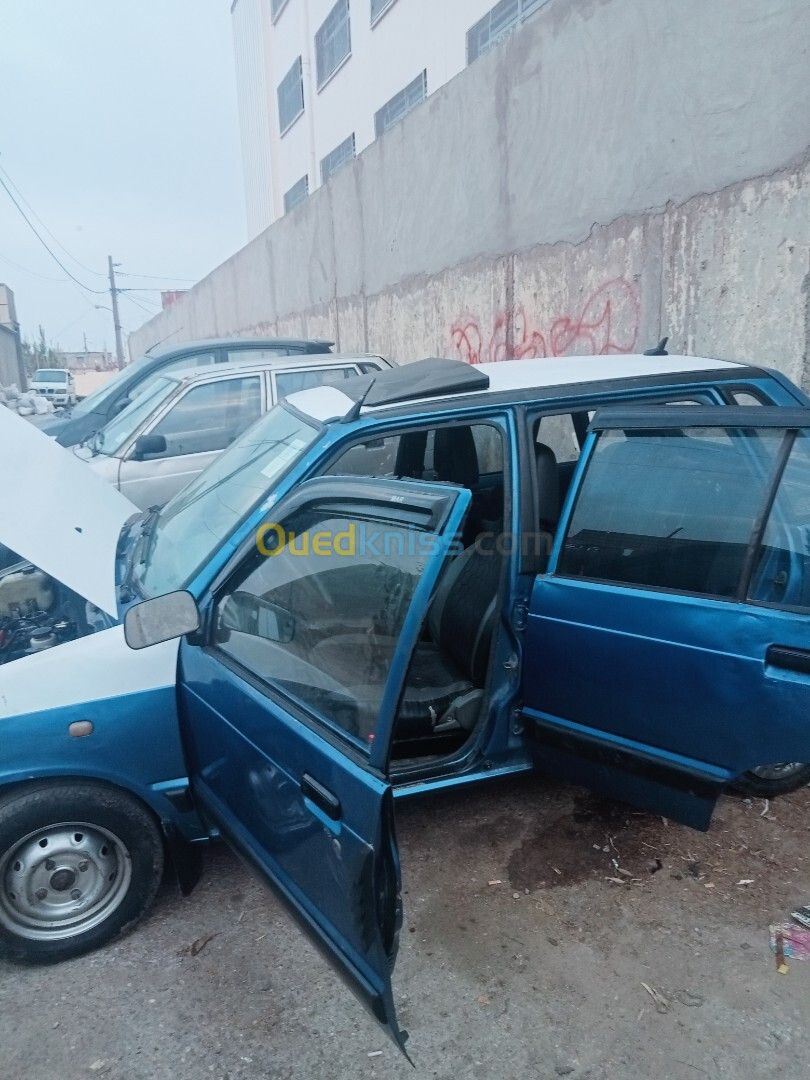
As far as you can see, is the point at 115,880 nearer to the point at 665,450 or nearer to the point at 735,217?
the point at 665,450

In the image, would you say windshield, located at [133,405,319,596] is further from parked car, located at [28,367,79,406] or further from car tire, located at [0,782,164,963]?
parked car, located at [28,367,79,406]

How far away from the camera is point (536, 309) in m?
6.49

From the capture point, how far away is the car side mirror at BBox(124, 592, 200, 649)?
2.12 metres

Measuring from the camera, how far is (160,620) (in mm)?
2133

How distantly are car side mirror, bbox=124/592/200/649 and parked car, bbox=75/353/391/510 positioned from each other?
389 cm

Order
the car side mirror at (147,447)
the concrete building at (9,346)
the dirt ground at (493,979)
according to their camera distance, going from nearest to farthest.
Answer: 1. the dirt ground at (493,979)
2. the car side mirror at (147,447)
3. the concrete building at (9,346)

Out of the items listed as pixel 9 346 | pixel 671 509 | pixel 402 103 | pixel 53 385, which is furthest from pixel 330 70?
pixel 9 346

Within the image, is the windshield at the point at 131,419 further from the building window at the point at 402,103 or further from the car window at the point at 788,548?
the building window at the point at 402,103

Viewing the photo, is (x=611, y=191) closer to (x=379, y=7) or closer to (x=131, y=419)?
(x=131, y=419)

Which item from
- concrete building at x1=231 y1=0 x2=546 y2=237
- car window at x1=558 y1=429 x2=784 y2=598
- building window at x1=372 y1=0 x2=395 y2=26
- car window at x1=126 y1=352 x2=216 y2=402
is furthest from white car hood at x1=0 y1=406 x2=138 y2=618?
building window at x1=372 y1=0 x2=395 y2=26

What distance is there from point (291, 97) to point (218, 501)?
21877 mm

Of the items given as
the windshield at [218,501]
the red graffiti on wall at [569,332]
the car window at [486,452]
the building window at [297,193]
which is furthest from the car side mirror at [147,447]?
the building window at [297,193]

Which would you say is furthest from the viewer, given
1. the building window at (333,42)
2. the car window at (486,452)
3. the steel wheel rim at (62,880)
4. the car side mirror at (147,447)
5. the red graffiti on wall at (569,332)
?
the building window at (333,42)

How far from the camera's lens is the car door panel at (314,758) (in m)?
1.69
